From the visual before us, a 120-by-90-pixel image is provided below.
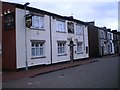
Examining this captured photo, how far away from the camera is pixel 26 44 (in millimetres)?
19406

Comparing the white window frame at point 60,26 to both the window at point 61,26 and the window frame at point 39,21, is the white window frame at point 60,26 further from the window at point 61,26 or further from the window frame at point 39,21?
the window frame at point 39,21

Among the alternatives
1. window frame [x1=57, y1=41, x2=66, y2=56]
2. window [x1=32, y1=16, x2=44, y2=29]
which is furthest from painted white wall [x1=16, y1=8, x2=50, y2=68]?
window frame [x1=57, y1=41, x2=66, y2=56]

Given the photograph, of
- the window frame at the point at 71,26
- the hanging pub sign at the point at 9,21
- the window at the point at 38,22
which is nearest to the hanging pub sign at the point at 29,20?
the hanging pub sign at the point at 9,21

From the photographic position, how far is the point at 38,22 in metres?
21.8

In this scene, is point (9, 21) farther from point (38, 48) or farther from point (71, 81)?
point (71, 81)

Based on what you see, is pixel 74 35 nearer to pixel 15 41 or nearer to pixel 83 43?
pixel 83 43

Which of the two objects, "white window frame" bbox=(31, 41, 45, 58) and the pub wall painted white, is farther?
"white window frame" bbox=(31, 41, 45, 58)

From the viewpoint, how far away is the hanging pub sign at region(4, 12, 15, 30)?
1888 cm

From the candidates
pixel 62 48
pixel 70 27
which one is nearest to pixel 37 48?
pixel 62 48

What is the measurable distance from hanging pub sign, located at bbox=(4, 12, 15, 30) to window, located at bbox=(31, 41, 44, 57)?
Answer: 114 inches

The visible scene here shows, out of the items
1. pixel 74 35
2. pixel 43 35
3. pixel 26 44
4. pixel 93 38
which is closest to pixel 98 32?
pixel 93 38

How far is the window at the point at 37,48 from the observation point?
2073 centimetres

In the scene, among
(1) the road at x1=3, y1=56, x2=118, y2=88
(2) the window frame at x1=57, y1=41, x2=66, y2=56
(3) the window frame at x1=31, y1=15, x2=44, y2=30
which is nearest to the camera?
(1) the road at x1=3, y1=56, x2=118, y2=88

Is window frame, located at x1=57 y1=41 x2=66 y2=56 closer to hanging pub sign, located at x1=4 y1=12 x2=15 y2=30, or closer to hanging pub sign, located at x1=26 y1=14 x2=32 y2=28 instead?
hanging pub sign, located at x1=26 y1=14 x2=32 y2=28
